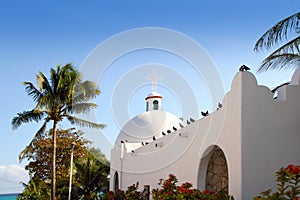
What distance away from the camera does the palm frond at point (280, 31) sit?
11008mm

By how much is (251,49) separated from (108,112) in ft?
24.9

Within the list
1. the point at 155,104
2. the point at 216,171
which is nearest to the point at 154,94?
the point at 155,104

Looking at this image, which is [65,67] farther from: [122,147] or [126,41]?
[126,41]

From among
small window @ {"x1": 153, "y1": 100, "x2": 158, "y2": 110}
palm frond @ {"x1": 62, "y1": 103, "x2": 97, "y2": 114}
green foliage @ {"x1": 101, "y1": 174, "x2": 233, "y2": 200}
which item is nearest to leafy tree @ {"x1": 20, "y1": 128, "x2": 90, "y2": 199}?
small window @ {"x1": 153, "y1": 100, "x2": 158, "y2": 110}

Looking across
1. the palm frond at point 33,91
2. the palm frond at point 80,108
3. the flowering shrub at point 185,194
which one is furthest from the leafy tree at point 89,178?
the flowering shrub at point 185,194

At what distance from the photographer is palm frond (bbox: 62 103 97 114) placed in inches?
867

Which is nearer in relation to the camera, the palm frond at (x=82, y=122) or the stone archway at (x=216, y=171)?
the stone archway at (x=216, y=171)

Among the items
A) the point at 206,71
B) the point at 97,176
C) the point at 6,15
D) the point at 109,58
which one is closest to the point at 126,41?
the point at 109,58

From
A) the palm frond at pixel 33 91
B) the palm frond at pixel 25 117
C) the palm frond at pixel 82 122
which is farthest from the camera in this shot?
the palm frond at pixel 82 122

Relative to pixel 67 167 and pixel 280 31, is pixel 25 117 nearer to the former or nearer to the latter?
pixel 67 167

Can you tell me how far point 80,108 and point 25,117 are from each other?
2871 mm

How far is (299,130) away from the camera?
10070 mm

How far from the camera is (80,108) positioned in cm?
2214

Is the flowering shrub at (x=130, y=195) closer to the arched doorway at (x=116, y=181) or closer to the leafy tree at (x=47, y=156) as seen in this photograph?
the arched doorway at (x=116, y=181)
